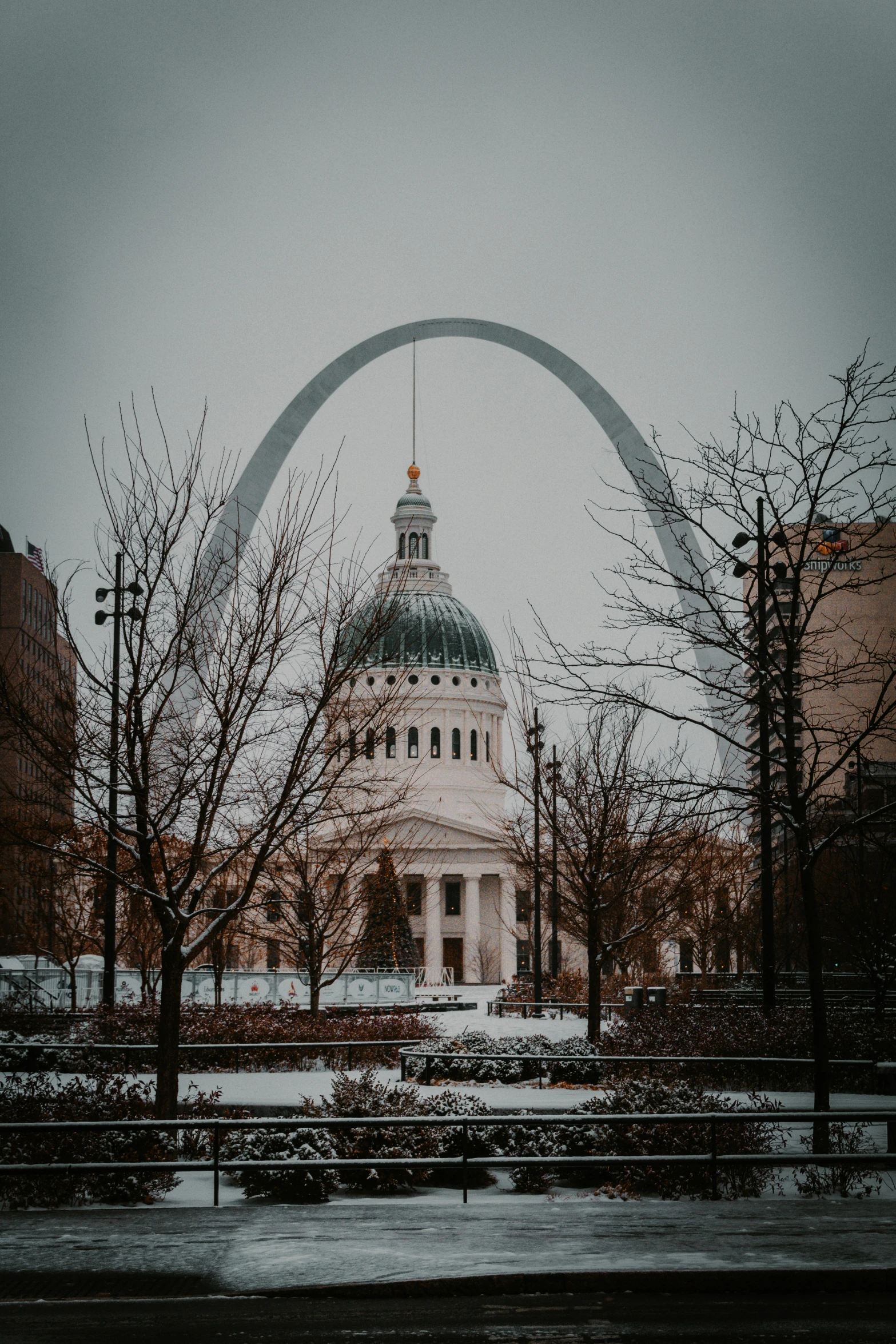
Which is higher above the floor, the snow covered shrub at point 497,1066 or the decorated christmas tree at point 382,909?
the decorated christmas tree at point 382,909

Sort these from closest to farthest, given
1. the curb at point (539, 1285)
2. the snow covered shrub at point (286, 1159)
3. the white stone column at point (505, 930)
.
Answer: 1. the curb at point (539, 1285)
2. the snow covered shrub at point (286, 1159)
3. the white stone column at point (505, 930)

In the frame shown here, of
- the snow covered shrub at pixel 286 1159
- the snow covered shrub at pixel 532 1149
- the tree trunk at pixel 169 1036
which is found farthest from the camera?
the tree trunk at pixel 169 1036

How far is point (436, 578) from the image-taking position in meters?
144

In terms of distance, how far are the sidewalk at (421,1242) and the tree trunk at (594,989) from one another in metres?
14.5

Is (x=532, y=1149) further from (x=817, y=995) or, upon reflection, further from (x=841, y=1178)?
(x=817, y=995)

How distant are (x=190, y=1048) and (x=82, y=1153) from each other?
35.5 ft

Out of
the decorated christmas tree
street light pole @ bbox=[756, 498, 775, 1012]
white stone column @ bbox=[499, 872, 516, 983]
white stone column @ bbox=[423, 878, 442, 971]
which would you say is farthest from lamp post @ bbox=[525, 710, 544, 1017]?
white stone column @ bbox=[499, 872, 516, 983]

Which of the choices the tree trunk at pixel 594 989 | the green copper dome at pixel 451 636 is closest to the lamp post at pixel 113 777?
the tree trunk at pixel 594 989

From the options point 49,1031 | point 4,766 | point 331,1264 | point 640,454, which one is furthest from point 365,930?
point 4,766

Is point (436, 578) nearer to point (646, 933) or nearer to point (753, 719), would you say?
point (646, 933)

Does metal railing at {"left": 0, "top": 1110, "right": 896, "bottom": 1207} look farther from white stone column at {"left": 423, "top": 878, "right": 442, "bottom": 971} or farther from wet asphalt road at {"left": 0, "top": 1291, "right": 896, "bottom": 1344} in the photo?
white stone column at {"left": 423, "top": 878, "right": 442, "bottom": 971}

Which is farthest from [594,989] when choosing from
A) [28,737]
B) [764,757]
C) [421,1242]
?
[421,1242]

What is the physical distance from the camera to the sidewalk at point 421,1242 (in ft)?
32.9

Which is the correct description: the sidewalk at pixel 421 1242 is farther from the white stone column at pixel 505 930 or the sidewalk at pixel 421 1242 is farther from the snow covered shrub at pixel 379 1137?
the white stone column at pixel 505 930
